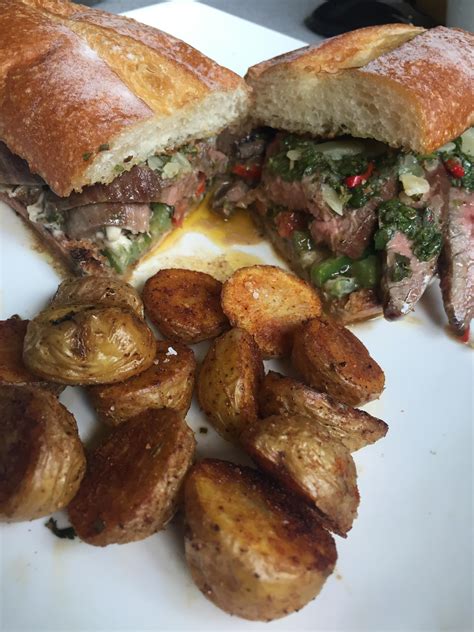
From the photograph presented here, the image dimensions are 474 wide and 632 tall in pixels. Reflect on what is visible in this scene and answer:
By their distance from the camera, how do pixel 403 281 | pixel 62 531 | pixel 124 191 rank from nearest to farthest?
pixel 62 531 < pixel 403 281 < pixel 124 191

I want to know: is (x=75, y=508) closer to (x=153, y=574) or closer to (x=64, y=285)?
(x=153, y=574)

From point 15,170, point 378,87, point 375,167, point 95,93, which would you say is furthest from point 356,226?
point 15,170

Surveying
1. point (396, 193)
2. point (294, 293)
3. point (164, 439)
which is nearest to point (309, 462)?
point (164, 439)

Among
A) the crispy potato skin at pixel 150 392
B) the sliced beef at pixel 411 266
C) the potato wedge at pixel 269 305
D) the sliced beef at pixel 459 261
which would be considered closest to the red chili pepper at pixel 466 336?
the sliced beef at pixel 459 261

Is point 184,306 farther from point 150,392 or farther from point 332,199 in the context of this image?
point 332,199

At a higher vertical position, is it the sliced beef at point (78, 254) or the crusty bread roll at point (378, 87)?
the crusty bread roll at point (378, 87)

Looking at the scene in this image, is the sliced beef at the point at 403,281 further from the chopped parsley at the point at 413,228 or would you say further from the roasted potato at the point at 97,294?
the roasted potato at the point at 97,294
